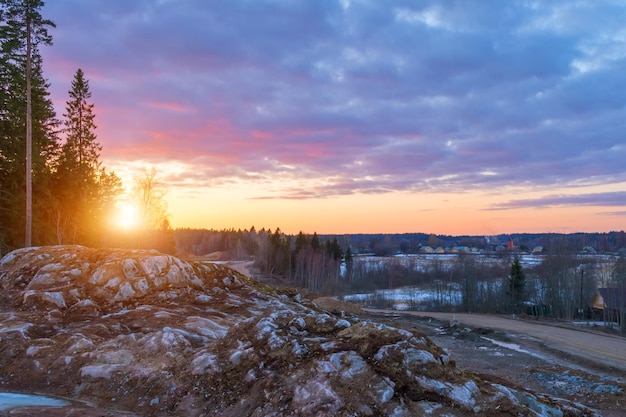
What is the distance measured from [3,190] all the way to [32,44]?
Result: 326 inches

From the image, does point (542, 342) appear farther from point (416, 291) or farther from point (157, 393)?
point (416, 291)

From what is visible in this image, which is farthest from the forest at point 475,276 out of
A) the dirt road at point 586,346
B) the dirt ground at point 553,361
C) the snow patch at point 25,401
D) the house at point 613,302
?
the snow patch at point 25,401

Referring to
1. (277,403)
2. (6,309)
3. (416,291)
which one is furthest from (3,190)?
(416,291)

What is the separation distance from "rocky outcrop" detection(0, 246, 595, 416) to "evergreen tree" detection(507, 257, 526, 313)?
47116mm

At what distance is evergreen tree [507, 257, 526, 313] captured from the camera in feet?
167

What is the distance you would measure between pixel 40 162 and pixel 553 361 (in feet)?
93.8

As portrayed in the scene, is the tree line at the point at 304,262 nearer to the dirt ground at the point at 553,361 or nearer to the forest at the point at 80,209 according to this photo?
the forest at the point at 80,209

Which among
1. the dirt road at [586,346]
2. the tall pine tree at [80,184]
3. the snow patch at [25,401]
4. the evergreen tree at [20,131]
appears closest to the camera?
the snow patch at [25,401]

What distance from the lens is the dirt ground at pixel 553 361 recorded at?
33.9 ft

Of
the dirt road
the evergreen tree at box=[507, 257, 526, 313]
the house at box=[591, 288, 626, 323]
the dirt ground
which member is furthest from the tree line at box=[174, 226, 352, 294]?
the dirt ground

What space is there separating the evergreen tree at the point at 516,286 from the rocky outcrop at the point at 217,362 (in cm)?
4712

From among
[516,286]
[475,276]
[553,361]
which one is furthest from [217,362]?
[475,276]

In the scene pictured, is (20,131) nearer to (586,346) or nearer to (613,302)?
(586,346)

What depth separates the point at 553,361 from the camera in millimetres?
16344
